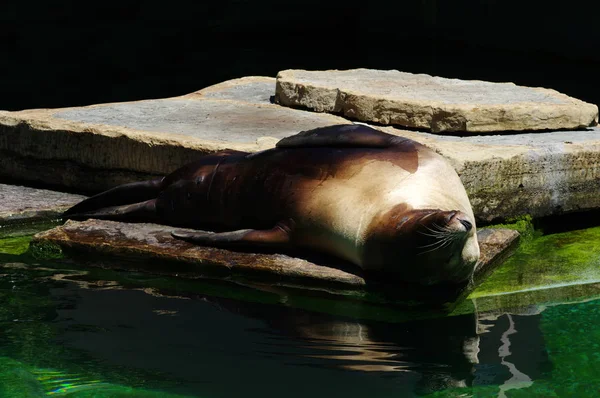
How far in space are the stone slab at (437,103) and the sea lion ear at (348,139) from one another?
1247mm

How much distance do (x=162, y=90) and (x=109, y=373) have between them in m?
7.45

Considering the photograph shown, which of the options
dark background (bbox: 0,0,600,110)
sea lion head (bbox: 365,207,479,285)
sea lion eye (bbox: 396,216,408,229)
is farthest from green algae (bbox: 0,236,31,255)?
dark background (bbox: 0,0,600,110)

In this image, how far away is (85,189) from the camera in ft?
21.8

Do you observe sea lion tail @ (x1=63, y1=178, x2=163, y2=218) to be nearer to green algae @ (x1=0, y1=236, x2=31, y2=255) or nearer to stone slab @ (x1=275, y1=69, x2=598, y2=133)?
green algae @ (x1=0, y1=236, x2=31, y2=255)

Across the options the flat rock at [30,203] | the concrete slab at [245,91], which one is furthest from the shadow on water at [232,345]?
the concrete slab at [245,91]

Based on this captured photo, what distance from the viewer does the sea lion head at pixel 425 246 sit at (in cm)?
431

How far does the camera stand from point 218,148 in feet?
19.6

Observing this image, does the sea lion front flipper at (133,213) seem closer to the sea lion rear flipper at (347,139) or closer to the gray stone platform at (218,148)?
the gray stone platform at (218,148)

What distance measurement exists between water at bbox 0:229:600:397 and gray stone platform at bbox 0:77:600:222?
2.65 feet

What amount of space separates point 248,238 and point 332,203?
482 millimetres

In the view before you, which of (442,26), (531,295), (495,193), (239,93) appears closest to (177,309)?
(531,295)

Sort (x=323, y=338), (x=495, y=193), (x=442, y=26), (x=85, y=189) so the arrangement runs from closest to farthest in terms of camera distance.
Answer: (x=323, y=338)
(x=495, y=193)
(x=85, y=189)
(x=442, y=26)

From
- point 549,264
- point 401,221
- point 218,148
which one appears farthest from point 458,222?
point 218,148

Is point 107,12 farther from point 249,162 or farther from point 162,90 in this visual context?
point 249,162
